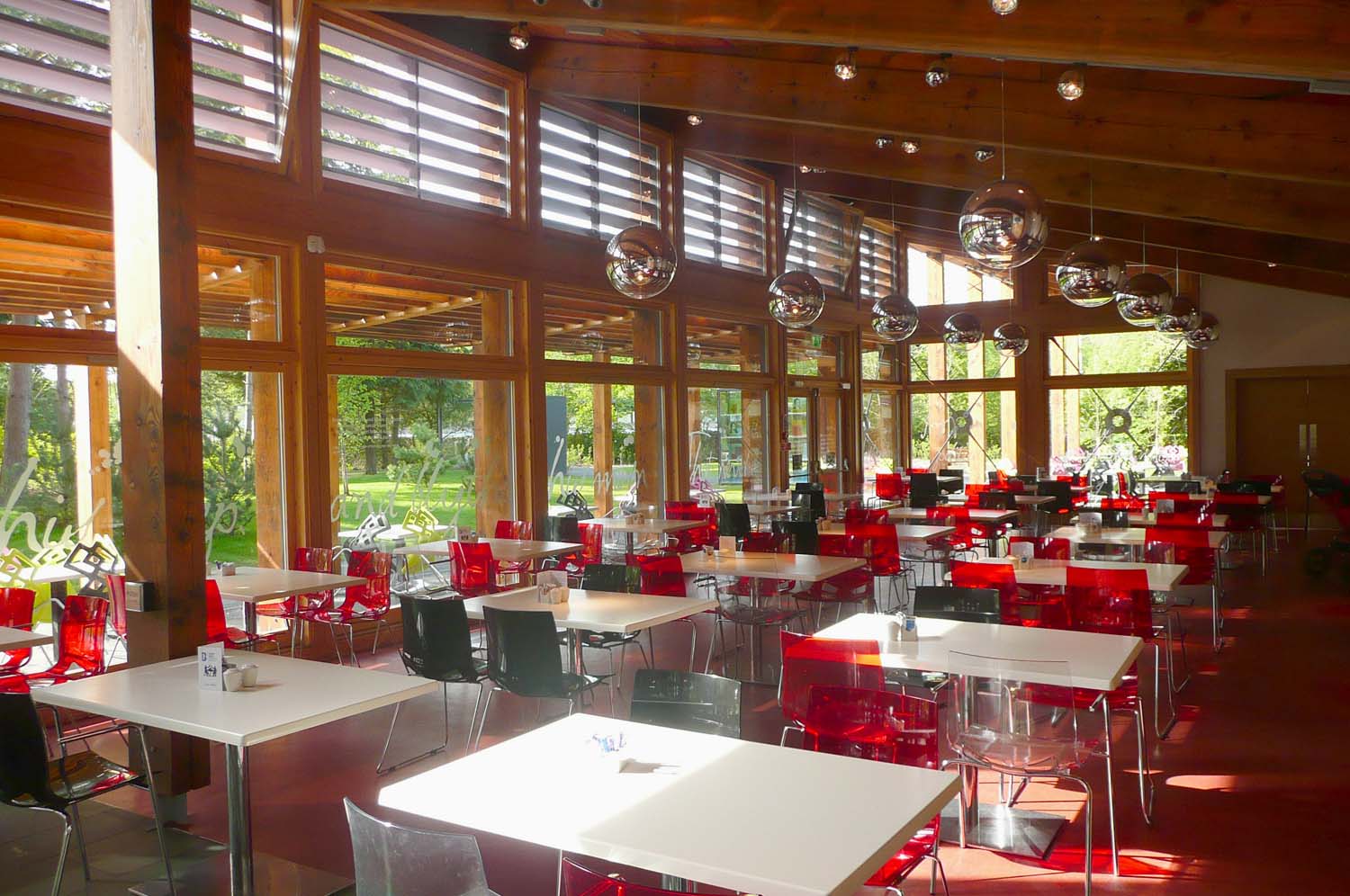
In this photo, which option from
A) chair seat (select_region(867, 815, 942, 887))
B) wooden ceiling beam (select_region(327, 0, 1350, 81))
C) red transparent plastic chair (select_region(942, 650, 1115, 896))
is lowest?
chair seat (select_region(867, 815, 942, 887))

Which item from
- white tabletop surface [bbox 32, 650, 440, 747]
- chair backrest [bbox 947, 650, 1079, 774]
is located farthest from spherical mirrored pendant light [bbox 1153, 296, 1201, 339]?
white tabletop surface [bbox 32, 650, 440, 747]

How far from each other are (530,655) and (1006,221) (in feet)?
10.2

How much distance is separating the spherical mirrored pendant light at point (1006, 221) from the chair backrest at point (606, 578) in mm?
2932

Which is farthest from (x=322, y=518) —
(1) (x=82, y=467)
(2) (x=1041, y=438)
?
(2) (x=1041, y=438)

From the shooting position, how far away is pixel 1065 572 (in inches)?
238

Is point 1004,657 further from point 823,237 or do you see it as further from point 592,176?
point 823,237

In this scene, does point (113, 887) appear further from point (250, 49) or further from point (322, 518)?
point (250, 49)

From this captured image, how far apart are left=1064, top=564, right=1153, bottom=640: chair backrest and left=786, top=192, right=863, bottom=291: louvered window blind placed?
30.6 ft

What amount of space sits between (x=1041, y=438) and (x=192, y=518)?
15199 millimetres

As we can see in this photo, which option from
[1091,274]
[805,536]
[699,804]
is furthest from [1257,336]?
[699,804]

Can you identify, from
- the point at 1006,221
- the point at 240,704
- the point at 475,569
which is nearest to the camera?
the point at 240,704

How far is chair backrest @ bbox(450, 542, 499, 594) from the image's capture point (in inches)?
309

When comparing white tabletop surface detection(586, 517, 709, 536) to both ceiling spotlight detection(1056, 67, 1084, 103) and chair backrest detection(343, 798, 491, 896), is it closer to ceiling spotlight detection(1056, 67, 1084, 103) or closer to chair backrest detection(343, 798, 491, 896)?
ceiling spotlight detection(1056, 67, 1084, 103)

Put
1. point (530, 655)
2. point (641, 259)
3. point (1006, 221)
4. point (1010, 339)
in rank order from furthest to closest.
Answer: point (1010, 339)
point (641, 259)
point (530, 655)
point (1006, 221)
